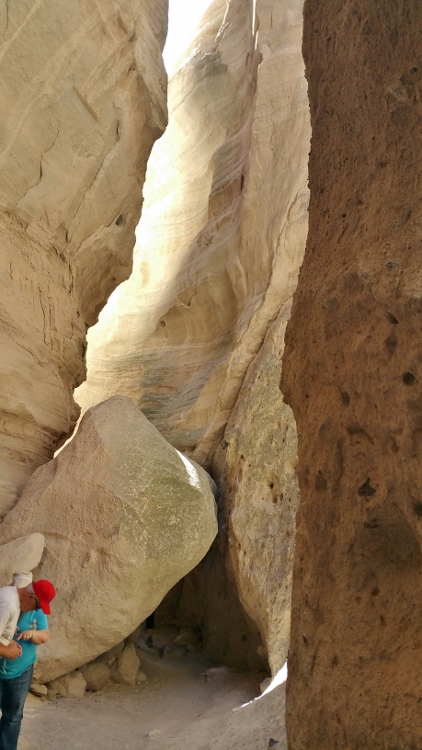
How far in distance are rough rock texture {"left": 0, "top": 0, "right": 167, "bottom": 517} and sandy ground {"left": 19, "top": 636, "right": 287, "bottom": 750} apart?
2.37m

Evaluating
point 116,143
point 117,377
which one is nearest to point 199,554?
point 116,143

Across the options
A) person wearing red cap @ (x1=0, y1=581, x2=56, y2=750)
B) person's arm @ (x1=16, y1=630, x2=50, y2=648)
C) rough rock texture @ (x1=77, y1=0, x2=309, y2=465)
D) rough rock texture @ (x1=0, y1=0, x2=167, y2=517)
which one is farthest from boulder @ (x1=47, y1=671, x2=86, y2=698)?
rough rock texture @ (x1=77, y1=0, x2=309, y2=465)

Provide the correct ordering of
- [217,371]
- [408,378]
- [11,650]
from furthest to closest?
[217,371] < [11,650] < [408,378]

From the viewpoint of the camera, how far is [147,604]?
6.83 meters

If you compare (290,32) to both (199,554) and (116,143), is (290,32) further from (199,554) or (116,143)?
(199,554)

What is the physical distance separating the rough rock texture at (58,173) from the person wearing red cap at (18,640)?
3776 mm

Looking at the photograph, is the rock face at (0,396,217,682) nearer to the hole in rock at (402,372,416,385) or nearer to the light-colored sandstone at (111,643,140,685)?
the light-colored sandstone at (111,643,140,685)

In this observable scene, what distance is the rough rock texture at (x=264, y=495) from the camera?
24.9 feet

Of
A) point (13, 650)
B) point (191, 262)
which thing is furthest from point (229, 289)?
point (13, 650)

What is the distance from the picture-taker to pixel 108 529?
21.9 ft

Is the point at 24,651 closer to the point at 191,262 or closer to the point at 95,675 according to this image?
the point at 95,675

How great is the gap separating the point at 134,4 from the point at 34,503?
636 centimetres

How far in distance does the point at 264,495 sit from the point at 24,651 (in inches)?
199

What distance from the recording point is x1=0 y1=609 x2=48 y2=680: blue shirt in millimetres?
3664
